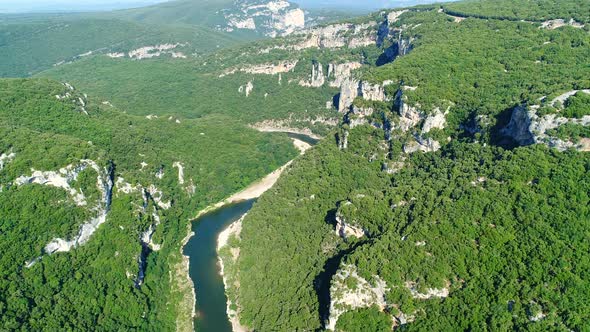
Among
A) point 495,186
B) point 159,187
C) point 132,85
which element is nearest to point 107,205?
point 159,187

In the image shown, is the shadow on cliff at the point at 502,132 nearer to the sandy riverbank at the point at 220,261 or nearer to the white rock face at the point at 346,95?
the sandy riverbank at the point at 220,261

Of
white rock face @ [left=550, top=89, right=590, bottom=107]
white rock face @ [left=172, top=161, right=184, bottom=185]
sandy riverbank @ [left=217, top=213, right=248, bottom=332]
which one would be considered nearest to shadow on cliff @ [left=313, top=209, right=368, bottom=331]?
sandy riverbank @ [left=217, top=213, right=248, bottom=332]

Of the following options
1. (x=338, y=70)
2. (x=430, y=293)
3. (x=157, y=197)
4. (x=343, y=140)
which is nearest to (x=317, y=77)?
(x=338, y=70)

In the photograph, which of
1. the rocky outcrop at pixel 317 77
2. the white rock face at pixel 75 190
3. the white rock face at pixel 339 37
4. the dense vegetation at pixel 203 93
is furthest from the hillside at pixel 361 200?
the white rock face at pixel 339 37

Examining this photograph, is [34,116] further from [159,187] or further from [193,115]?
[193,115]

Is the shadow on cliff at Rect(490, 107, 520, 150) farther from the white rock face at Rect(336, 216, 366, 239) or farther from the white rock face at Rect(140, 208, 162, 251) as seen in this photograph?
the white rock face at Rect(140, 208, 162, 251)

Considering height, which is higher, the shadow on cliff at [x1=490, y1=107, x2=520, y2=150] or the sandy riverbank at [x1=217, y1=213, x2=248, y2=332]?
the shadow on cliff at [x1=490, y1=107, x2=520, y2=150]
